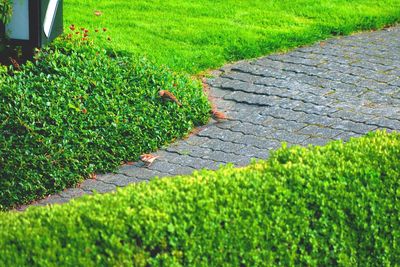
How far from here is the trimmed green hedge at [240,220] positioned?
412cm

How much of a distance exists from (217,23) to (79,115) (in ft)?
10.7

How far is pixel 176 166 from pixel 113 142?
0.54 metres

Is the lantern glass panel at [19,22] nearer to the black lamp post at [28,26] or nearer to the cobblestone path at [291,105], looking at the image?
the black lamp post at [28,26]

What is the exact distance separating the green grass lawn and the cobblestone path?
9.1 inches

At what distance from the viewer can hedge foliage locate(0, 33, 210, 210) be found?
21.1ft

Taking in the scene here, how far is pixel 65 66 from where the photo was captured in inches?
294

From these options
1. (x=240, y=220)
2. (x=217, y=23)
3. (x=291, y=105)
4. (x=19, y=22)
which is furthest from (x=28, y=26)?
(x=240, y=220)

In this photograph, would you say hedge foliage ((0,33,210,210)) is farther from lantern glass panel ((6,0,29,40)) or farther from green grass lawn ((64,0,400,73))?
green grass lawn ((64,0,400,73))

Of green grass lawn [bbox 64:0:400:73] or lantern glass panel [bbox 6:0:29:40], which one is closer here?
lantern glass panel [bbox 6:0:29:40]

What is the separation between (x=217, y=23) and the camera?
9.76 metres

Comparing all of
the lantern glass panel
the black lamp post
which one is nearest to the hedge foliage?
the black lamp post

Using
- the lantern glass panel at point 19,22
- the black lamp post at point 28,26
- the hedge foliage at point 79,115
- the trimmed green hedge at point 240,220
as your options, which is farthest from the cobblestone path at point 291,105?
the trimmed green hedge at point 240,220

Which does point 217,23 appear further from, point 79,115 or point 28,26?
point 79,115

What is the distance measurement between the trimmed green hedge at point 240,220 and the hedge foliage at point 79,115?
6.40 feet
